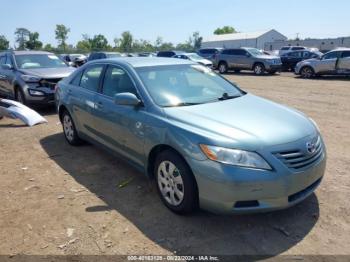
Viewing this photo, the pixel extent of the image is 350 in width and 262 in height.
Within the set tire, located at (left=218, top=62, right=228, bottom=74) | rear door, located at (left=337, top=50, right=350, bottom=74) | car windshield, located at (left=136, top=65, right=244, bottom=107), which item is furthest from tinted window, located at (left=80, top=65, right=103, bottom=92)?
tire, located at (left=218, top=62, right=228, bottom=74)

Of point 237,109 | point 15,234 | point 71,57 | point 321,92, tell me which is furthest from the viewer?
point 71,57

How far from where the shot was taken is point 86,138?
5.60 m

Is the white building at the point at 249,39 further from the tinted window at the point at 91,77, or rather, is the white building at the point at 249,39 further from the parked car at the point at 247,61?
the tinted window at the point at 91,77

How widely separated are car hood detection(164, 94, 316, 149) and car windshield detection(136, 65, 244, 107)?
20cm

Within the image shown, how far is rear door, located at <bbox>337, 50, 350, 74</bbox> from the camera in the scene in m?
18.2

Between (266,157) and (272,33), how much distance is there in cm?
8262

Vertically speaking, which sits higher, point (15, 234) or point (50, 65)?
point (50, 65)

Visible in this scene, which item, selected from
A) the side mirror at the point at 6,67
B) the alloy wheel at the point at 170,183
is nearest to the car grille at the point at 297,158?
the alloy wheel at the point at 170,183

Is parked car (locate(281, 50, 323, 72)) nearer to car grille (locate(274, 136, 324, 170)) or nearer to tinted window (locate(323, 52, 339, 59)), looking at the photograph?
tinted window (locate(323, 52, 339, 59))

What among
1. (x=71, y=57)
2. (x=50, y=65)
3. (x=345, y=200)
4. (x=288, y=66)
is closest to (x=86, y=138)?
(x=345, y=200)

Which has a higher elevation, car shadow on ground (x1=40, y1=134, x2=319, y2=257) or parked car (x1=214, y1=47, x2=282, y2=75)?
parked car (x1=214, y1=47, x2=282, y2=75)

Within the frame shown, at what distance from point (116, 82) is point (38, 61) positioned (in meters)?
6.62

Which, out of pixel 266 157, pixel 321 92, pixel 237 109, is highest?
pixel 237 109

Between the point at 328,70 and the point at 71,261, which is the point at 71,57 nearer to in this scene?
the point at 328,70
